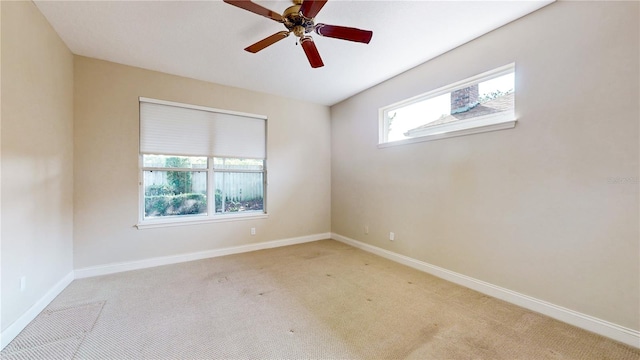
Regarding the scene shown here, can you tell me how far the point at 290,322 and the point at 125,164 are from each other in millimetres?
2939

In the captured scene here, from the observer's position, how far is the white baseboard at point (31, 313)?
5.98 feet

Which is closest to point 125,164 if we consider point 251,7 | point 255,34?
point 255,34

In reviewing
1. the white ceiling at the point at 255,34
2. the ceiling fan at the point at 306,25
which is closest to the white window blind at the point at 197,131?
the white ceiling at the point at 255,34

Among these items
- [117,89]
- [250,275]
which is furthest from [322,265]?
[117,89]

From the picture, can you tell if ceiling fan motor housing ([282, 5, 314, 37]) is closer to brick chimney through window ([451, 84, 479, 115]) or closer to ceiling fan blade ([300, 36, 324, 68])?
ceiling fan blade ([300, 36, 324, 68])

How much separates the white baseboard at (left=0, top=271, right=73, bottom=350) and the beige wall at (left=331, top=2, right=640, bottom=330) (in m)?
3.90

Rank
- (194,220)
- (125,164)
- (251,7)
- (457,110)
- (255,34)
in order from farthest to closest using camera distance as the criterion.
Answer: (194,220)
(125,164)
(457,110)
(255,34)
(251,7)

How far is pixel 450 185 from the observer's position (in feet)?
9.78

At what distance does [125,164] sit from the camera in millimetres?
3293

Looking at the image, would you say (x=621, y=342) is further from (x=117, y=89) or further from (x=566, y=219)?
(x=117, y=89)

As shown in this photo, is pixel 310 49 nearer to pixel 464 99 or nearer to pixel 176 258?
pixel 464 99

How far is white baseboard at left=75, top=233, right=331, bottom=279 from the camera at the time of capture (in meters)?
3.11

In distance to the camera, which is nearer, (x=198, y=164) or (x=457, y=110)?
(x=457, y=110)

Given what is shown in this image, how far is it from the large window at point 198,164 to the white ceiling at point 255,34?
64cm
